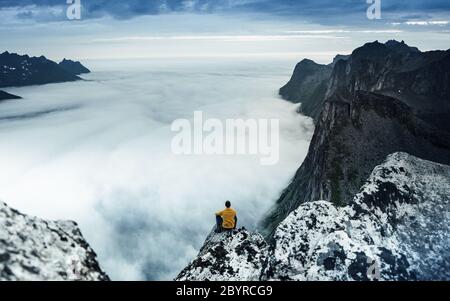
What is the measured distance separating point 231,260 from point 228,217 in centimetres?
439

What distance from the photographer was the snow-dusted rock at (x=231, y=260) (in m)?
25.6

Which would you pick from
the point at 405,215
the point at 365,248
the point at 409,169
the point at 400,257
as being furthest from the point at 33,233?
the point at 409,169

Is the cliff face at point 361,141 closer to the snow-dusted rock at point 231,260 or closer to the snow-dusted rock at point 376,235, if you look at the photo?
the snow-dusted rock at point 376,235

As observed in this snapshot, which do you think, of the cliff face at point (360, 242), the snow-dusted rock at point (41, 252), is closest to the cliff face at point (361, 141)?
the cliff face at point (360, 242)

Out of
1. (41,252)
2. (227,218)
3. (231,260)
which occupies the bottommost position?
(231,260)

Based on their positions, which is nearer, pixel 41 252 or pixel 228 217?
pixel 41 252

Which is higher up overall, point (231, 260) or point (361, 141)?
point (361, 141)

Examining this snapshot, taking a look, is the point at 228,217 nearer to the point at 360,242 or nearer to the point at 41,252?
the point at 360,242

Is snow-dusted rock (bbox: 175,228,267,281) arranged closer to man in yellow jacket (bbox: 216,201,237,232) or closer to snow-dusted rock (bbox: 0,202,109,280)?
man in yellow jacket (bbox: 216,201,237,232)

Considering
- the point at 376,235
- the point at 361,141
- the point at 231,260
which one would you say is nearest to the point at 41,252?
the point at 231,260

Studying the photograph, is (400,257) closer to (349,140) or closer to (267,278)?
(267,278)

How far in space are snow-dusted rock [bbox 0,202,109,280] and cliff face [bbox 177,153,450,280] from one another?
32.7 ft

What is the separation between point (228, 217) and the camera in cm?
3056

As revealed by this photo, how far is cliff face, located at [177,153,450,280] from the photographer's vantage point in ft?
75.2
